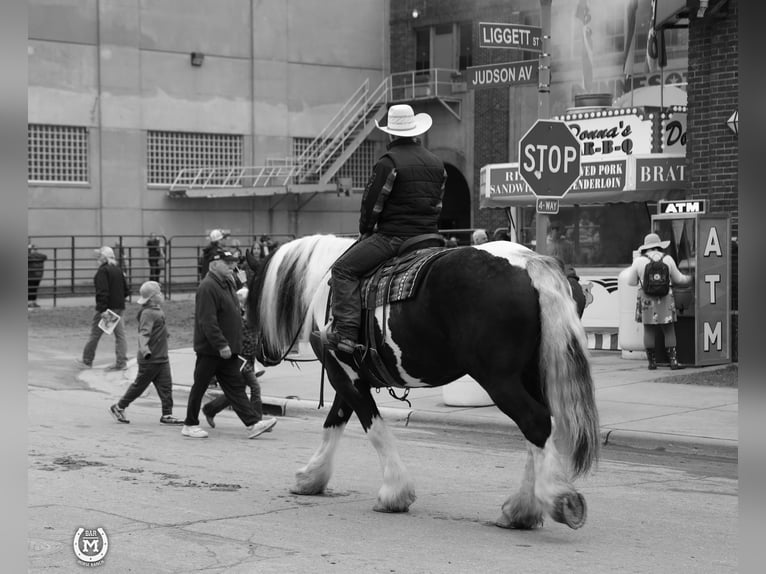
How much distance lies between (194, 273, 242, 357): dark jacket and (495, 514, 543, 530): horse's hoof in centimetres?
491

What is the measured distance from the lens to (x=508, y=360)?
6.56m

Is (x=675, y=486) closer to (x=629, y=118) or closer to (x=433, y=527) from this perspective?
(x=433, y=527)

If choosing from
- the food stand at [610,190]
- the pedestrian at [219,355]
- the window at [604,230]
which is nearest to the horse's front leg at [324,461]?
the pedestrian at [219,355]

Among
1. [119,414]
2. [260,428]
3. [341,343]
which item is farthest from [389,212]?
[119,414]

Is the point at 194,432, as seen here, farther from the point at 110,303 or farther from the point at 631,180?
the point at 631,180

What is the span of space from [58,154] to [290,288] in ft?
89.4

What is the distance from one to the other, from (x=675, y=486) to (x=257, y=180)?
2965 cm

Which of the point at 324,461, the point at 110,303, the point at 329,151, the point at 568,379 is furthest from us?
the point at 329,151

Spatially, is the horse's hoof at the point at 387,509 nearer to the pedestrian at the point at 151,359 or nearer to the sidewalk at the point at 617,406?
the sidewalk at the point at 617,406

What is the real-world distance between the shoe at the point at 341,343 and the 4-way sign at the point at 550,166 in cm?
536

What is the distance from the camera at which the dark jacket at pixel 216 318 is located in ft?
→ 35.9

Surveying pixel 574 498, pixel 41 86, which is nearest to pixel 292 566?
pixel 574 498

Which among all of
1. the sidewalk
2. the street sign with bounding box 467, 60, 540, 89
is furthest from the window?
the street sign with bounding box 467, 60, 540, 89

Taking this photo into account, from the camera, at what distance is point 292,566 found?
561cm
